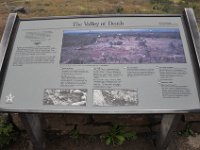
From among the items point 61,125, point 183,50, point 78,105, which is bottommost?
point 78,105

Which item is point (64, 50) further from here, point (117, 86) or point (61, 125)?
point (61, 125)

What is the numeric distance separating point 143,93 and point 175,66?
1.55 ft

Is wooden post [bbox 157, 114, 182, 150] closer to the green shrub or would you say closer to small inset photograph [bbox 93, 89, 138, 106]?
the green shrub

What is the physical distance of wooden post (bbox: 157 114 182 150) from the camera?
3.89 metres

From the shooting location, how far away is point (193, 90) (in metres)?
3.42

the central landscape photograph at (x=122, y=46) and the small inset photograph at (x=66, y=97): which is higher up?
the central landscape photograph at (x=122, y=46)

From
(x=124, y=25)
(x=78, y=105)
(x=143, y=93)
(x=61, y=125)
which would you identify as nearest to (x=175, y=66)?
(x=143, y=93)

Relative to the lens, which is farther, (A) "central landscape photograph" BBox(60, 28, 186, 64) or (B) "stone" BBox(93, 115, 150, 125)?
(B) "stone" BBox(93, 115, 150, 125)

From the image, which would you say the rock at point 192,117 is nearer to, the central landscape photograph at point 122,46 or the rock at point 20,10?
the central landscape photograph at point 122,46

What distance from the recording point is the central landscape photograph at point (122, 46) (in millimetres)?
3639

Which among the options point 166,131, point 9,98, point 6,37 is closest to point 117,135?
point 166,131

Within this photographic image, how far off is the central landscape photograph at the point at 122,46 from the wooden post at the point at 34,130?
2.63 feet

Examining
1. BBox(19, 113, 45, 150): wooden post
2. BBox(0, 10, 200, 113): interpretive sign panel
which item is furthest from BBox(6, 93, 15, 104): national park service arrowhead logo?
BBox(19, 113, 45, 150): wooden post

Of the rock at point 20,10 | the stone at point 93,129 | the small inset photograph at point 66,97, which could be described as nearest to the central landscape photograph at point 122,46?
the small inset photograph at point 66,97
